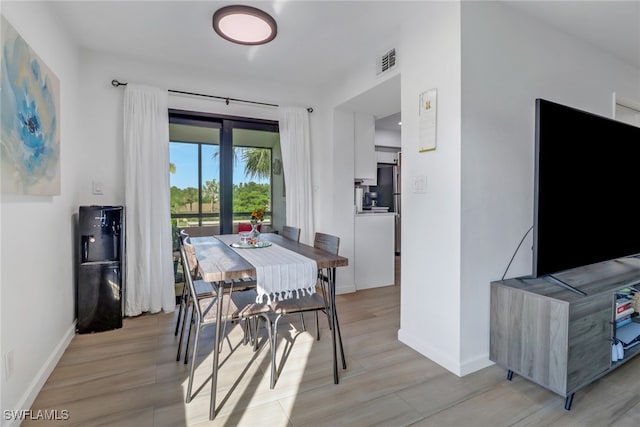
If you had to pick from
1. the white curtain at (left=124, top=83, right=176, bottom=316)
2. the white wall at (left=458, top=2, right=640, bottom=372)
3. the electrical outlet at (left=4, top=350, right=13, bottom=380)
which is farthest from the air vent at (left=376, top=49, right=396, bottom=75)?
the electrical outlet at (left=4, top=350, right=13, bottom=380)

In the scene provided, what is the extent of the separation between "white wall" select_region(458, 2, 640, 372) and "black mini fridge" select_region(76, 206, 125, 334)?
2830mm

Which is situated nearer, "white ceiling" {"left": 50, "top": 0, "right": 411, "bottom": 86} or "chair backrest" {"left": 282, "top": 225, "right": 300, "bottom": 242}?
"white ceiling" {"left": 50, "top": 0, "right": 411, "bottom": 86}

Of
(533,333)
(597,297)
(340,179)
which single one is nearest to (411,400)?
(533,333)

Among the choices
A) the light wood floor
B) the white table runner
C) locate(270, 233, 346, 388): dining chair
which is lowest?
the light wood floor

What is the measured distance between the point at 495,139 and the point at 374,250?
87.7 inches

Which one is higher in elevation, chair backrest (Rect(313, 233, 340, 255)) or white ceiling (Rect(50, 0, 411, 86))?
white ceiling (Rect(50, 0, 411, 86))

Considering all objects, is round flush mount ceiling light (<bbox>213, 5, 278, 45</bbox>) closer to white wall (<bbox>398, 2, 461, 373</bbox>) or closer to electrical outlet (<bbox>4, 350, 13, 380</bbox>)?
white wall (<bbox>398, 2, 461, 373</bbox>)

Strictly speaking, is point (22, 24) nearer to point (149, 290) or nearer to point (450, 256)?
point (149, 290)

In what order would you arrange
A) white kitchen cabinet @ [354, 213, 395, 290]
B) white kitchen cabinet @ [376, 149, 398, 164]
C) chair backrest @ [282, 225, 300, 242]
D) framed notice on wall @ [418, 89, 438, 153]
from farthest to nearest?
white kitchen cabinet @ [376, 149, 398, 164]
white kitchen cabinet @ [354, 213, 395, 290]
chair backrest @ [282, 225, 300, 242]
framed notice on wall @ [418, 89, 438, 153]

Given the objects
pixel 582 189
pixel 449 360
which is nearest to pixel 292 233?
pixel 449 360

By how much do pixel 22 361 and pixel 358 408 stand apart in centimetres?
184

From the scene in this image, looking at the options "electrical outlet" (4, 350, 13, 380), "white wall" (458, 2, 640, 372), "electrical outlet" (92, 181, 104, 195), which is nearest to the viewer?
"electrical outlet" (4, 350, 13, 380)

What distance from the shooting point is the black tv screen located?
1.84m

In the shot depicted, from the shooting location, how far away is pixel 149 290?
3.16 m
